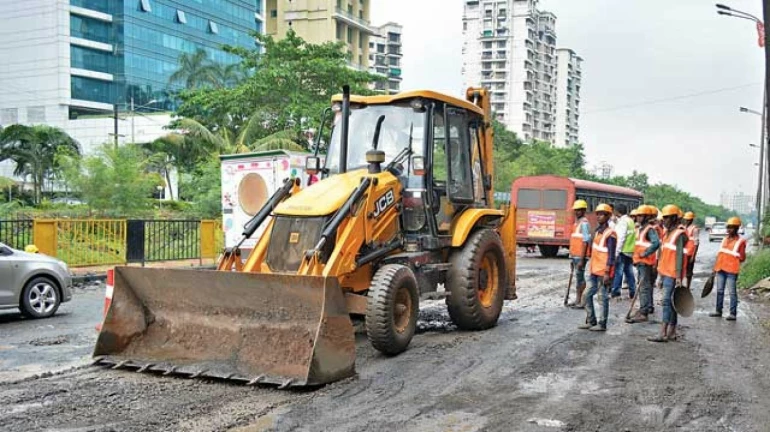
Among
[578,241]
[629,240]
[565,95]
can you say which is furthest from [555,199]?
[565,95]

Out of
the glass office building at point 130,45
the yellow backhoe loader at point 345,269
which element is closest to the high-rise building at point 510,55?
the glass office building at point 130,45

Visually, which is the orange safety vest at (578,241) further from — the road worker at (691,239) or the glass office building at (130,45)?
the glass office building at (130,45)

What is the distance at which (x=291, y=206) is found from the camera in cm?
825

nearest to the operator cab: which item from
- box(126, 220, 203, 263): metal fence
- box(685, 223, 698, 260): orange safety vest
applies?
box(685, 223, 698, 260): orange safety vest

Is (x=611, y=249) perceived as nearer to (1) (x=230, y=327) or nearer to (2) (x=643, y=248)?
(2) (x=643, y=248)

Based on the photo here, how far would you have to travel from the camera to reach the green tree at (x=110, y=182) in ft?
76.2

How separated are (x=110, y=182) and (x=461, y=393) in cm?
1900

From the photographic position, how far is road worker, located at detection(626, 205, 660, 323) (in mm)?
11070

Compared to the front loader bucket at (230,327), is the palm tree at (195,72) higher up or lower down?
higher up

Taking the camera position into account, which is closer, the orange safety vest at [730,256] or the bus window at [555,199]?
the orange safety vest at [730,256]

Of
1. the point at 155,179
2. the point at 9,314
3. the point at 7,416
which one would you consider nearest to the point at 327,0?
the point at 155,179

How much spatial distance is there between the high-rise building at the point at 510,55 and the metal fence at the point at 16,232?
11365cm

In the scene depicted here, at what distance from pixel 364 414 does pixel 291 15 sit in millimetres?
76807

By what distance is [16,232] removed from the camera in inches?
643
